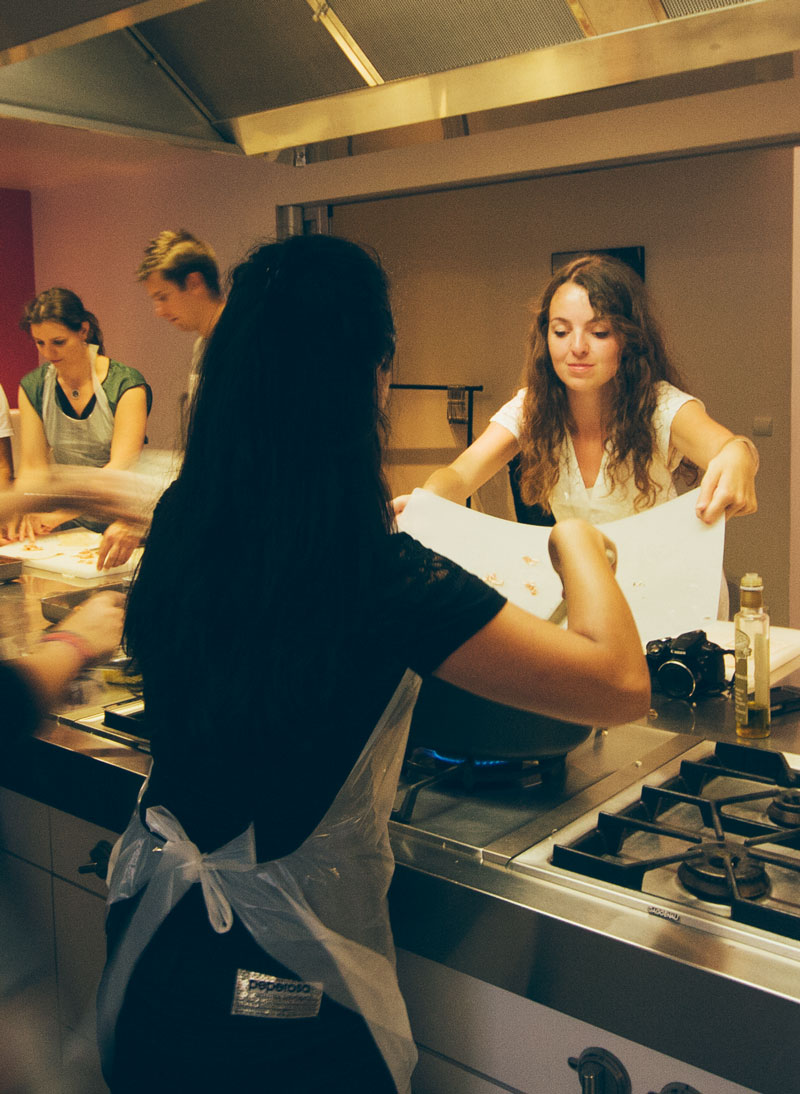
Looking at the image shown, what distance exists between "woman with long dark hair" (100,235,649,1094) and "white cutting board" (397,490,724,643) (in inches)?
23.3

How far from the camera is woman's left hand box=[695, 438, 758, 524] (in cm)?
139

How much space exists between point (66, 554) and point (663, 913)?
1764mm

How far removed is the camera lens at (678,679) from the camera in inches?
52.7

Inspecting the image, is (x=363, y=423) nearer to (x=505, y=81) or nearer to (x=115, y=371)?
(x=505, y=81)

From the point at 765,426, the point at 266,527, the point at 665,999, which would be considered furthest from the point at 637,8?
the point at 765,426

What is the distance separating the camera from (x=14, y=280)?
217 inches

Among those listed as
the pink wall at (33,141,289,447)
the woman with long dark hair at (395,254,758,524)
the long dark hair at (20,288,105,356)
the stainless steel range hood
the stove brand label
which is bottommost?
the stove brand label

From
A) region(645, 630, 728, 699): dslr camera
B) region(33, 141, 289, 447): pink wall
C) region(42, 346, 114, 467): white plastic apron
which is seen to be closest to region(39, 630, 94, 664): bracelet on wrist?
region(645, 630, 728, 699): dslr camera

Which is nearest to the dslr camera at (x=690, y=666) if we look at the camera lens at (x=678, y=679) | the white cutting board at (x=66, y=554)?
the camera lens at (x=678, y=679)

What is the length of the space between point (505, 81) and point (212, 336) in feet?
2.90

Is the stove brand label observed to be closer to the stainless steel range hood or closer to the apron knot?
the apron knot

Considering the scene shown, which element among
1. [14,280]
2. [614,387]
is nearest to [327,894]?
[614,387]

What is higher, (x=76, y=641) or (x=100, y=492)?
(x=100, y=492)

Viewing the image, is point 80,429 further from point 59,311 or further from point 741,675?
point 741,675
